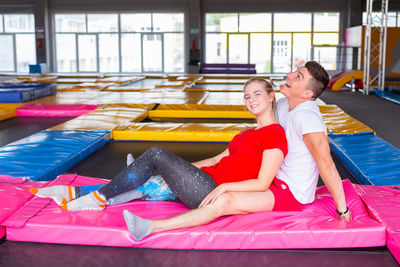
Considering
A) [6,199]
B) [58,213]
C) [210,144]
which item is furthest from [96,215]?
[210,144]

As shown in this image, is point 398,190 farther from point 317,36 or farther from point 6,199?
point 317,36

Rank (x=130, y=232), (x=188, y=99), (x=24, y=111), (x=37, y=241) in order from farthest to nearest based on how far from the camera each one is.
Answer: (x=188, y=99) → (x=24, y=111) → (x=37, y=241) → (x=130, y=232)

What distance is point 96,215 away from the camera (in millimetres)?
2387

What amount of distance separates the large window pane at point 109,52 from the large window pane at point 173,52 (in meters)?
2.28

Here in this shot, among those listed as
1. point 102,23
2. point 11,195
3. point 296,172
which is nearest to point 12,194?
point 11,195

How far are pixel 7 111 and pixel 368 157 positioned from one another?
5353 mm

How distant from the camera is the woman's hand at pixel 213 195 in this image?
2.17m

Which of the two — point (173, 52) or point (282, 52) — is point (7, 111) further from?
point (282, 52)

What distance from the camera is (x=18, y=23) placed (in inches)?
794

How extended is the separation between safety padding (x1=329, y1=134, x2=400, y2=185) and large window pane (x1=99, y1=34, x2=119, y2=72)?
54.1 feet

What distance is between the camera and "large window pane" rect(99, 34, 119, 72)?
65.4ft

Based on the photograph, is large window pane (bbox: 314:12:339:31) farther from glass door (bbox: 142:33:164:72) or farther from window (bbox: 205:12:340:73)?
glass door (bbox: 142:33:164:72)

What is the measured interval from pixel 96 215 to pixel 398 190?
1907mm

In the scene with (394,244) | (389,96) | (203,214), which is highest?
(389,96)
